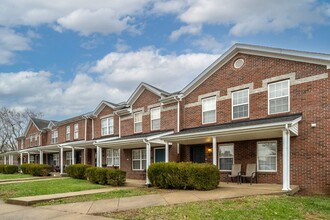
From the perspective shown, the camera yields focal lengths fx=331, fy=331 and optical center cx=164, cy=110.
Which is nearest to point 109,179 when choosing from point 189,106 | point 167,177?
point 167,177

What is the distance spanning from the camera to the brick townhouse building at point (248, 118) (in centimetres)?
1385

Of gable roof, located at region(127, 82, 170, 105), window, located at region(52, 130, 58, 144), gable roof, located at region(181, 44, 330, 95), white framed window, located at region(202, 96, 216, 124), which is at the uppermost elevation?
gable roof, located at region(181, 44, 330, 95)

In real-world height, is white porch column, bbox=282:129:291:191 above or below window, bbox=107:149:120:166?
above

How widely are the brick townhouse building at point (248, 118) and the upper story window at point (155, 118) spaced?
0.07 meters

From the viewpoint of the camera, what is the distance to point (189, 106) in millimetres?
20156

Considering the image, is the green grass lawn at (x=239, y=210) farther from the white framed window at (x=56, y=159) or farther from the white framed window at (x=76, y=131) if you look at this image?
the white framed window at (x=56, y=159)

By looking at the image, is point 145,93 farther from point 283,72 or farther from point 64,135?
point 64,135

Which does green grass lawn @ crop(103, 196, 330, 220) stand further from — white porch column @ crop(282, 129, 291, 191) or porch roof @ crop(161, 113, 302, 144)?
porch roof @ crop(161, 113, 302, 144)

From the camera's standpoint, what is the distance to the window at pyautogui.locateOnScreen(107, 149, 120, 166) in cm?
2631

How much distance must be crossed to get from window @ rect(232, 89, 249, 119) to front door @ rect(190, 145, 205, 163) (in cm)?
→ 300

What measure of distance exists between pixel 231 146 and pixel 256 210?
8305mm

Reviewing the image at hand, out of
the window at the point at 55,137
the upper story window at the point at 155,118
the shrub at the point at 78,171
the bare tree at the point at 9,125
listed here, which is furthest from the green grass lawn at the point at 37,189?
the bare tree at the point at 9,125

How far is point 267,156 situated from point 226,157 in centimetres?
256

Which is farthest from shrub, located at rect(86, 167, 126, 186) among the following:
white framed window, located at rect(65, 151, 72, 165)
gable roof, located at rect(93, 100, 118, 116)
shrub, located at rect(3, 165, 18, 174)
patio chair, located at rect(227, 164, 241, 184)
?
shrub, located at rect(3, 165, 18, 174)
